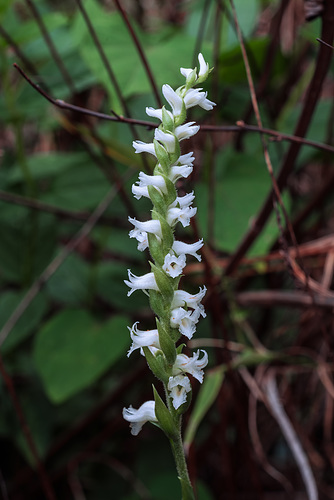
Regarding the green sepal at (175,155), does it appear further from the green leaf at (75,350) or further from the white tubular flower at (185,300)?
the green leaf at (75,350)

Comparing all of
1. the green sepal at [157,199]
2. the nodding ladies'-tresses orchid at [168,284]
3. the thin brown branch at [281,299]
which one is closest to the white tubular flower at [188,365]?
the nodding ladies'-tresses orchid at [168,284]

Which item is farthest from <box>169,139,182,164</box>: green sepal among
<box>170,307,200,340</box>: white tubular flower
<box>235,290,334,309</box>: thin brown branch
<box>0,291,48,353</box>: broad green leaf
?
<box>0,291,48,353</box>: broad green leaf

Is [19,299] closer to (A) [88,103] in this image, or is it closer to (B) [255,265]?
(B) [255,265]

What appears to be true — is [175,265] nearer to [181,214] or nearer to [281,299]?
[181,214]

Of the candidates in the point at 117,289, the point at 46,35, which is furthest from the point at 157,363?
the point at 117,289

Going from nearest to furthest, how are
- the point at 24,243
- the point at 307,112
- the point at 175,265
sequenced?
the point at 175,265 → the point at 307,112 → the point at 24,243
